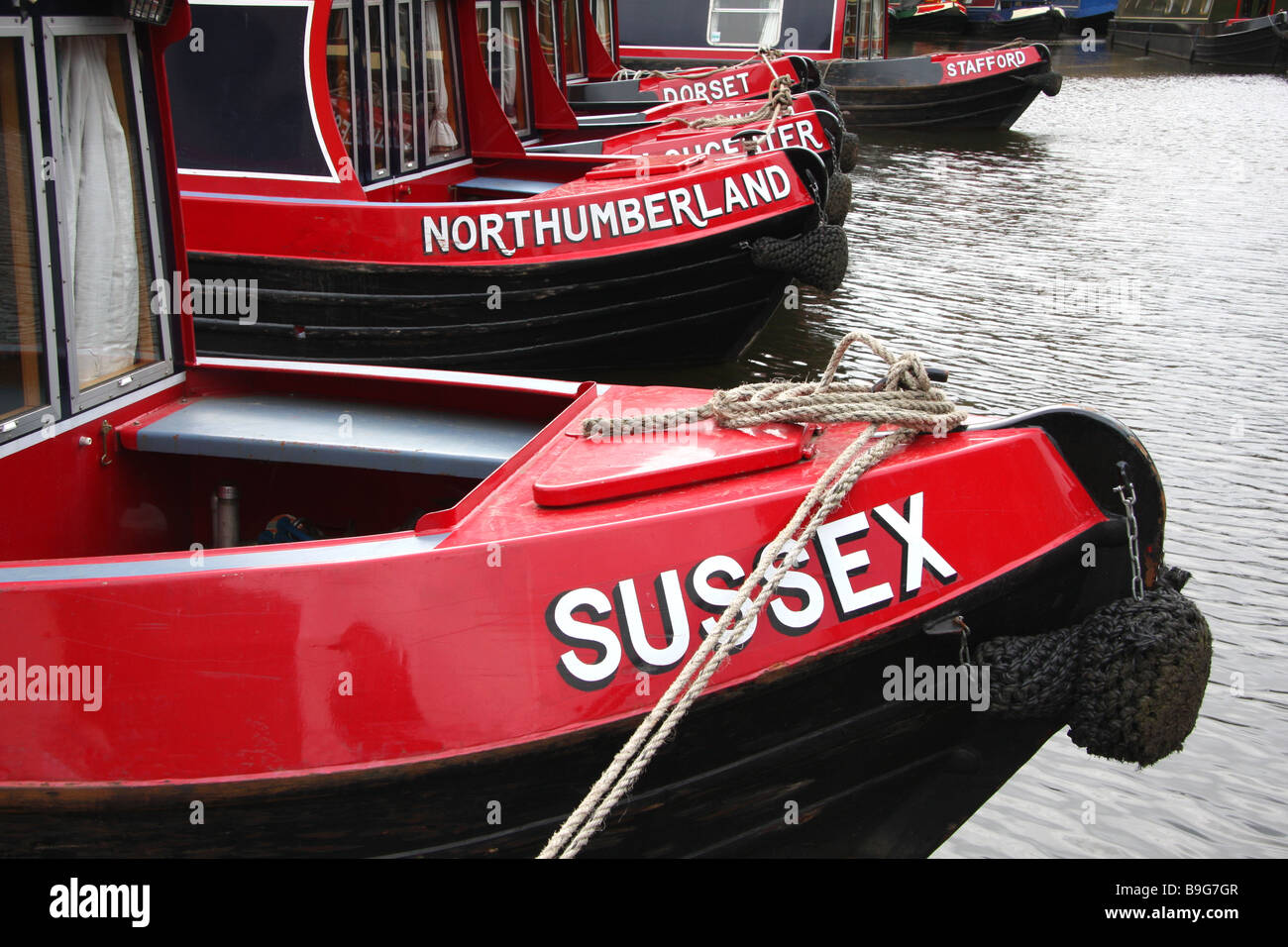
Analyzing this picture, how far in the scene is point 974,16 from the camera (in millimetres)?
36344

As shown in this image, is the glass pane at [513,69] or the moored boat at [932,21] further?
the moored boat at [932,21]

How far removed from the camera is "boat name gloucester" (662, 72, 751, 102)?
42.4ft

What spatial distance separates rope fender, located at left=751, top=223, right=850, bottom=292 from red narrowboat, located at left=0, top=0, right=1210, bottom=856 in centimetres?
375

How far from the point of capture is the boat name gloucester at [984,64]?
17.9 meters

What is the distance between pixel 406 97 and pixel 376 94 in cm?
37

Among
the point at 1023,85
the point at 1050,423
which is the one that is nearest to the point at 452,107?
the point at 1050,423

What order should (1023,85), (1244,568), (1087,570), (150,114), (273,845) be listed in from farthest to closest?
1. (1023,85)
2. (1244,568)
3. (150,114)
4. (1087,570)
5. (273,845)

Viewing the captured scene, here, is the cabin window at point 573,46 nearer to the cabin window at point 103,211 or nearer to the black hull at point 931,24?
the cabin window at point 103,211

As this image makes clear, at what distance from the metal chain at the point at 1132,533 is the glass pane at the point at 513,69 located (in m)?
7.36

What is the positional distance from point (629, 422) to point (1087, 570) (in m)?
1.25

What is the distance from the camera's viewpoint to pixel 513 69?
9.73 m

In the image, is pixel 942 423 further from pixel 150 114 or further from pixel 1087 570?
pixel 150 114

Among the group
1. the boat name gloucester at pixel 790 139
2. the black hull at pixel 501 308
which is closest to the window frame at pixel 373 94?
the black hull at pixel 501 308

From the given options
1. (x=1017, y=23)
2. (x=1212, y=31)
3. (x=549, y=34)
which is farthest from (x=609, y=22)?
(x=1017, y=23)
